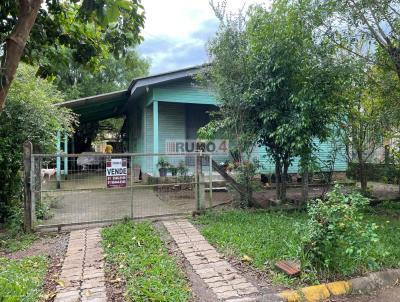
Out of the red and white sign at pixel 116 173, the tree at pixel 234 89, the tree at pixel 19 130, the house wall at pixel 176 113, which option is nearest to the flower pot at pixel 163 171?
the house wall at pixel 176 113

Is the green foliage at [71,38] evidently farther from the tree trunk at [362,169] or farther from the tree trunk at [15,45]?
the tree trunk at [362,169]

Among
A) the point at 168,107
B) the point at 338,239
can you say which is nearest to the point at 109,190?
the point at 168,107

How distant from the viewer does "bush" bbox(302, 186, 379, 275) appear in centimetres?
403

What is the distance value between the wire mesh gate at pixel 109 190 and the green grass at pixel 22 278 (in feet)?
5.26

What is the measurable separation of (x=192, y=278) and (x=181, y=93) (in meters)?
8.88

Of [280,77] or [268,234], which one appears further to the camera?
[280,77]

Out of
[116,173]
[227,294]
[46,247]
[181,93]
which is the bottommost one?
[227,294]

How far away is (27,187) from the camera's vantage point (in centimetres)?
600

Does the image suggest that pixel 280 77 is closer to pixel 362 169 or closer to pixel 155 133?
pixel 362 169

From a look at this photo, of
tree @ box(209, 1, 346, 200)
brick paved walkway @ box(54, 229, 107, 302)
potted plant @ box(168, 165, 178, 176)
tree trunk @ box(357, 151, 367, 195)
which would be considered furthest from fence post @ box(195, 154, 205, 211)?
tree trunk @ box(357, 151, 367, 195)

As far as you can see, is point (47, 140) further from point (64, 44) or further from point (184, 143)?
point (184, 143)

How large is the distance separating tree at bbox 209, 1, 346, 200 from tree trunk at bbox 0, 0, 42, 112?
5873 millimetres

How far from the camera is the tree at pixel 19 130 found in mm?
6562

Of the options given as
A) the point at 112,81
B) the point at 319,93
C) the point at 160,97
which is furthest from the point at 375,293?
the point at 112,81
